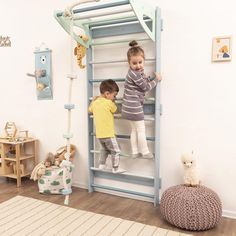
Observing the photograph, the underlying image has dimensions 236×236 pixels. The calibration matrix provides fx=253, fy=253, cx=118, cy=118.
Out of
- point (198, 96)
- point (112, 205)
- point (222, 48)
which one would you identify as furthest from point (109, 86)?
point (112, 205)

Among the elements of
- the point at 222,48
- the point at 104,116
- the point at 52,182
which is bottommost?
the point at 52,182

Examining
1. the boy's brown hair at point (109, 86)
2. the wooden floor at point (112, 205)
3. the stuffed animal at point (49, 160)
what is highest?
the boy's brown hair at point (109, 86)

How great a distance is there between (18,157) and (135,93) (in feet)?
5.50

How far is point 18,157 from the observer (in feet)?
9.95

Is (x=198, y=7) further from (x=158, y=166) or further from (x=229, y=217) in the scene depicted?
(x=229, y=217)

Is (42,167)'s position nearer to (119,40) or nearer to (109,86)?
(109,86)

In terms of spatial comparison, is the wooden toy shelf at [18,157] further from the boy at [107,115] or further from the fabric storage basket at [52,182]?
the boy at [107,115]

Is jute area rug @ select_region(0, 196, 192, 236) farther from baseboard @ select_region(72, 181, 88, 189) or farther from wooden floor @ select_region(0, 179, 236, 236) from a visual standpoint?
baseboard @ select_region(72, 181, 88, 189)

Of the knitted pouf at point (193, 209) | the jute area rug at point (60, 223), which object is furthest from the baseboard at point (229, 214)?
the jute area rug at point (60, 223)

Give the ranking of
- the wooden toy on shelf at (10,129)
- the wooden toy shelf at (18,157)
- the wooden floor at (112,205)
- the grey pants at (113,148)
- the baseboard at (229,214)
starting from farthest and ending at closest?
the wooden toy on shelf at (10,129), the wooden toy shelf at (18,157), the grey pants at (113,148), the baseboard at (229,214), the wooden floor at (112,205)

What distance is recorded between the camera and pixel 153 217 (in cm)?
225

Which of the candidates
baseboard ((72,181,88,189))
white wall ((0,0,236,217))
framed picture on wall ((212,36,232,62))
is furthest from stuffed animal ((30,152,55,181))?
framed picture on wall ((212,36,232,62))

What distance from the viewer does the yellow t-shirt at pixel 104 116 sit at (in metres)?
2.45

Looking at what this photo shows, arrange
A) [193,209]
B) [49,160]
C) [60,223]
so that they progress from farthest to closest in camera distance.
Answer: [49,160] < [60,223] < [193,209]
